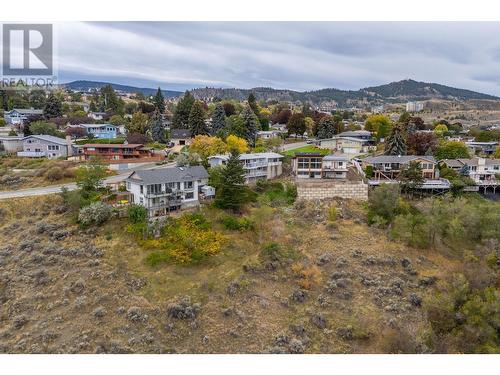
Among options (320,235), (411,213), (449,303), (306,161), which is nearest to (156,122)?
(306,161)

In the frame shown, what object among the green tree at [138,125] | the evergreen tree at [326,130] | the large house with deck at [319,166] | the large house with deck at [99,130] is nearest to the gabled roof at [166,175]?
the large house with deck at [319,166]

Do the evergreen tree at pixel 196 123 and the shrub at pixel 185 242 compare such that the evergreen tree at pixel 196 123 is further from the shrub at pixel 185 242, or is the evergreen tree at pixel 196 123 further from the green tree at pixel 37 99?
the green tree at pixel 37 99

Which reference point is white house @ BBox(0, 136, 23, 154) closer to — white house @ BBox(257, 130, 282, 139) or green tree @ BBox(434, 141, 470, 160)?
white house @ BBox(257, 130, 282, 139)

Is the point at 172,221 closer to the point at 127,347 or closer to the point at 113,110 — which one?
the point at 127,347

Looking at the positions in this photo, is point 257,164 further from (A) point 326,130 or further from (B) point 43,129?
(B) point 43,129

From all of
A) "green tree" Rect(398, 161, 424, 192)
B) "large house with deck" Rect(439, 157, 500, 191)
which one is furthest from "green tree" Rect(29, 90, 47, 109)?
"large house with deck" Rect(439, 157, 500, 191)
